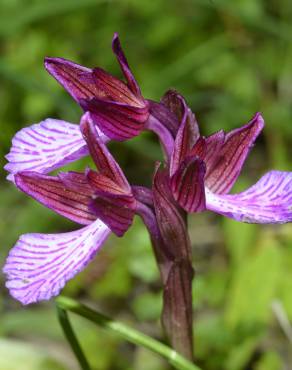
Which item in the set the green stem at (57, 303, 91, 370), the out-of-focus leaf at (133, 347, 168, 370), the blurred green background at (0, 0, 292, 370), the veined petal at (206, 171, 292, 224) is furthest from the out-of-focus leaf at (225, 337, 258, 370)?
the veined petal at (206, 171, 292, 224)

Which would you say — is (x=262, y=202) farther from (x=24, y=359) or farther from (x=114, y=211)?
(x=24, y=359)

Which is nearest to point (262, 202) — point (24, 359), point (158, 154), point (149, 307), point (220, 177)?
point (220, 177)

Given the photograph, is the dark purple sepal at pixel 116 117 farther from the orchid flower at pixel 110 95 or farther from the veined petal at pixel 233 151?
the veined petal at pixel 233 151

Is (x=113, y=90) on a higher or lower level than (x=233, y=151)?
higher

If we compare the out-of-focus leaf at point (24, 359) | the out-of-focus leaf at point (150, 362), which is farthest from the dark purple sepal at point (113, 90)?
the out-of-focus leaf at point (150, 362)

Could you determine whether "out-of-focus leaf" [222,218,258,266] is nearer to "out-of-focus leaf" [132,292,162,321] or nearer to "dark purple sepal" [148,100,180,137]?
"out-of-focus leaf" [132,292,162,321]

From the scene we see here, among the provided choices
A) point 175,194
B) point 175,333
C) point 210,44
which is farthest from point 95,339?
point 210,44
